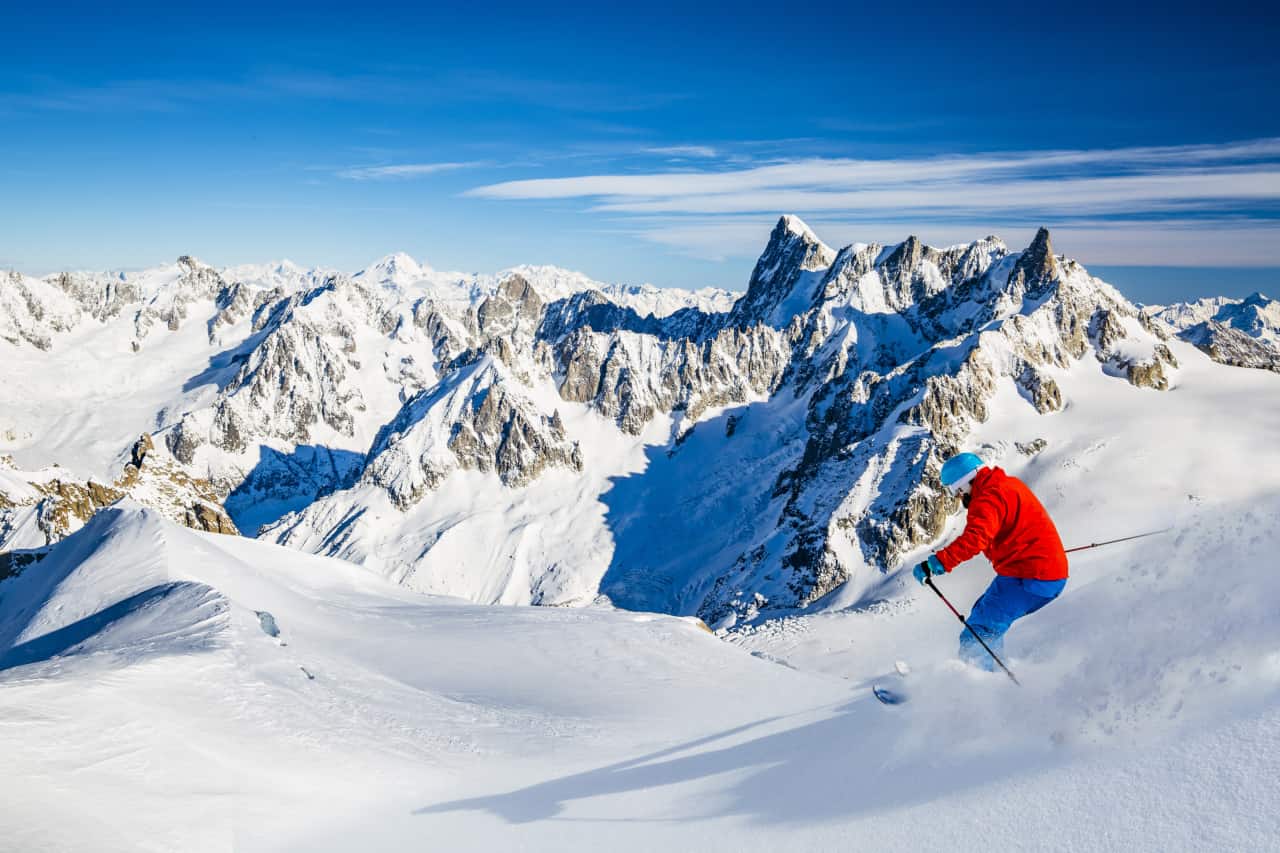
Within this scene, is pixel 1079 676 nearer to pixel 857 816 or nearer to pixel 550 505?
pixel 857 816

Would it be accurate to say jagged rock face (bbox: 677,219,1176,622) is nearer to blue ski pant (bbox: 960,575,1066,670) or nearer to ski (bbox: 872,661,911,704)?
blue ski pant (bbox: 960,575,1066,670)

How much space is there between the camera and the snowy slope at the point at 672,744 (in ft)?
18.1

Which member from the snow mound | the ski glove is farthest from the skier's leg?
the snow mound

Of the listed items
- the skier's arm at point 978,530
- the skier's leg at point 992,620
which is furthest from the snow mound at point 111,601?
the skier's leg at point 992,620

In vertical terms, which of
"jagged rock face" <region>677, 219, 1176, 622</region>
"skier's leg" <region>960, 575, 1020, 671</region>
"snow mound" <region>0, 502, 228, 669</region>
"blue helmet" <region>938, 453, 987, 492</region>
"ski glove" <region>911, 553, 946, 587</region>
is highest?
"blue helmet" <region>938, 453, 987, 492</region>

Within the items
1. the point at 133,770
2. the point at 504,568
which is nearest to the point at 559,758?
the point at 133,770

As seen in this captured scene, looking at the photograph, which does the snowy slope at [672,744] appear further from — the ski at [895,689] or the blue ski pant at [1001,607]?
the blue ski pant at [1001,607]

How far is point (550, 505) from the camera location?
195 meters

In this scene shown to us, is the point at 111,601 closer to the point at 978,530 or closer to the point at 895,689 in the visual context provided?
the point at 895,689

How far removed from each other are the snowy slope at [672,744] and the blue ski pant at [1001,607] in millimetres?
352

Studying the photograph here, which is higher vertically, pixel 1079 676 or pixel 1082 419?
pixel 1079 676

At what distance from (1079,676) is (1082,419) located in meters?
140

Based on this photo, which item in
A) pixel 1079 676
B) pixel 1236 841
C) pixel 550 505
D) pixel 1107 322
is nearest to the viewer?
pixel 1236 841

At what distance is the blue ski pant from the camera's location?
32.7ft
